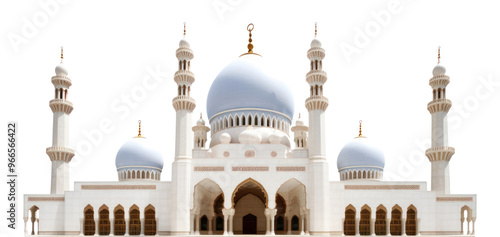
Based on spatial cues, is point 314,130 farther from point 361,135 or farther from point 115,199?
point 115,199

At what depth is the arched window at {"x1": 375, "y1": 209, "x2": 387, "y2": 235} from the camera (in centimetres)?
2292

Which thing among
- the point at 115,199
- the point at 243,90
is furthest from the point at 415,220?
the point at 115,199

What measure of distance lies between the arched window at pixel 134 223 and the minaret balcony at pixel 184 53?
7093 mm

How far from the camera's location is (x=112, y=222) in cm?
2238

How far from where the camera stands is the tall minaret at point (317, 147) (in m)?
21.9

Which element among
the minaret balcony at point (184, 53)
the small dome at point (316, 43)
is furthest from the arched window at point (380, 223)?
the minaret balcony at point (184, 53)

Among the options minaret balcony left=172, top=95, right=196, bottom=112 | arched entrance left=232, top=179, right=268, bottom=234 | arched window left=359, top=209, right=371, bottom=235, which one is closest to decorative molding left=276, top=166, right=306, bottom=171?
arched window left=359, top=209, right=371, bottom=235

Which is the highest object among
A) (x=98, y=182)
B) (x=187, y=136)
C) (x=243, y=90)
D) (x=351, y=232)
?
(x=243, y=90)

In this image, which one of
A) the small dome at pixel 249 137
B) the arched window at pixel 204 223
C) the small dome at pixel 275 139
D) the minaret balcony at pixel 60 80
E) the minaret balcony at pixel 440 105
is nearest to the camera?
the small dome at pixel 275 139

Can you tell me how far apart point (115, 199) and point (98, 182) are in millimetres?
1050

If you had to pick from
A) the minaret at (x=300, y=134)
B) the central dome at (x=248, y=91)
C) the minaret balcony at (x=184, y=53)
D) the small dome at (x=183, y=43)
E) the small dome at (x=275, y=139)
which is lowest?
the small dome at (x=275, y=139)

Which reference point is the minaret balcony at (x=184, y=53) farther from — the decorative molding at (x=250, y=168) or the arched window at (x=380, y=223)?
the arched window at (x=380, y=223)

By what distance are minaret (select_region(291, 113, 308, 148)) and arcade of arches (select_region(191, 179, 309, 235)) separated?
319cm

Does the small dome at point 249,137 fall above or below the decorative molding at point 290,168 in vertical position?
above
